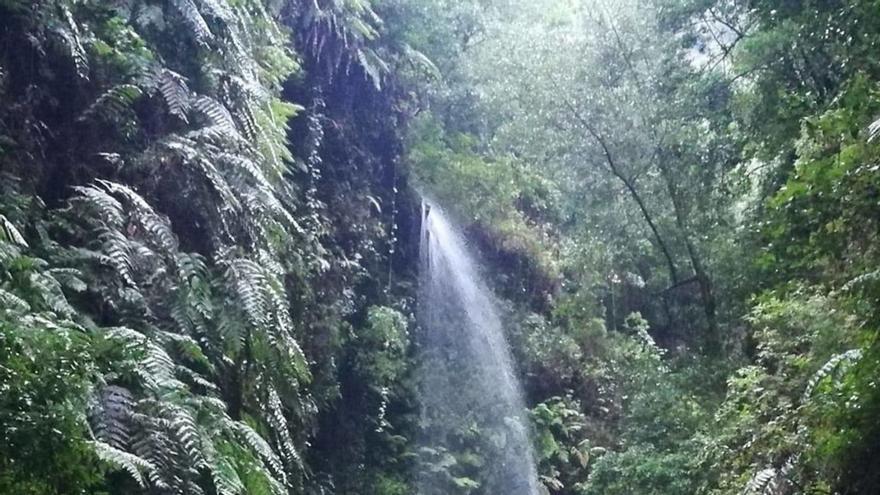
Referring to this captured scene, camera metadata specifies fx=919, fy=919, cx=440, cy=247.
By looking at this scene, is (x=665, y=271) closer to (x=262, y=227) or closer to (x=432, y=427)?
(x=432, y=427)

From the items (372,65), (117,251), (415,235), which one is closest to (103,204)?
(117,251)

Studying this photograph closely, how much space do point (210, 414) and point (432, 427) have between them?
6276 mm

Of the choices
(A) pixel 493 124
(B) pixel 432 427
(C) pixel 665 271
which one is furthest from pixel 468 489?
(A) pixel 493 124

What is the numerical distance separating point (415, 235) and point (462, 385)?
205 centimetres

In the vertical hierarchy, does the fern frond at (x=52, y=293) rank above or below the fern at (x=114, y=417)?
above

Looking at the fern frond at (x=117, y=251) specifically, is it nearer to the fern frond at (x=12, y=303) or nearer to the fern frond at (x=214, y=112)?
the fern frond at (x=12, y=303)

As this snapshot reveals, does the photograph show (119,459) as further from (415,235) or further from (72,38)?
(415,235)

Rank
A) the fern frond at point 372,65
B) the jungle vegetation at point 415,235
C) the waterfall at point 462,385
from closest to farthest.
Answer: the jungle vegetation at point 415,235 < the fern frond at point 372,65 < the waterfall at point 462,385

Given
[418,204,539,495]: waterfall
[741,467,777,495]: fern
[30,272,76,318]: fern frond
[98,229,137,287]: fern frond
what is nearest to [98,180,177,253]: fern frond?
[98,229,137,287]: fern frond

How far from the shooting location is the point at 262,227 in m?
5.92

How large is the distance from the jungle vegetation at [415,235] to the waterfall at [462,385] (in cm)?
17

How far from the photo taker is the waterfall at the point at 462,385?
34.1 feet

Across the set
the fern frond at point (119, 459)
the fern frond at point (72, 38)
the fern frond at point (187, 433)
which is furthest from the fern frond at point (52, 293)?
the fern frond at point (72, 38)

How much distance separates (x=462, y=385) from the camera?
10.9m
